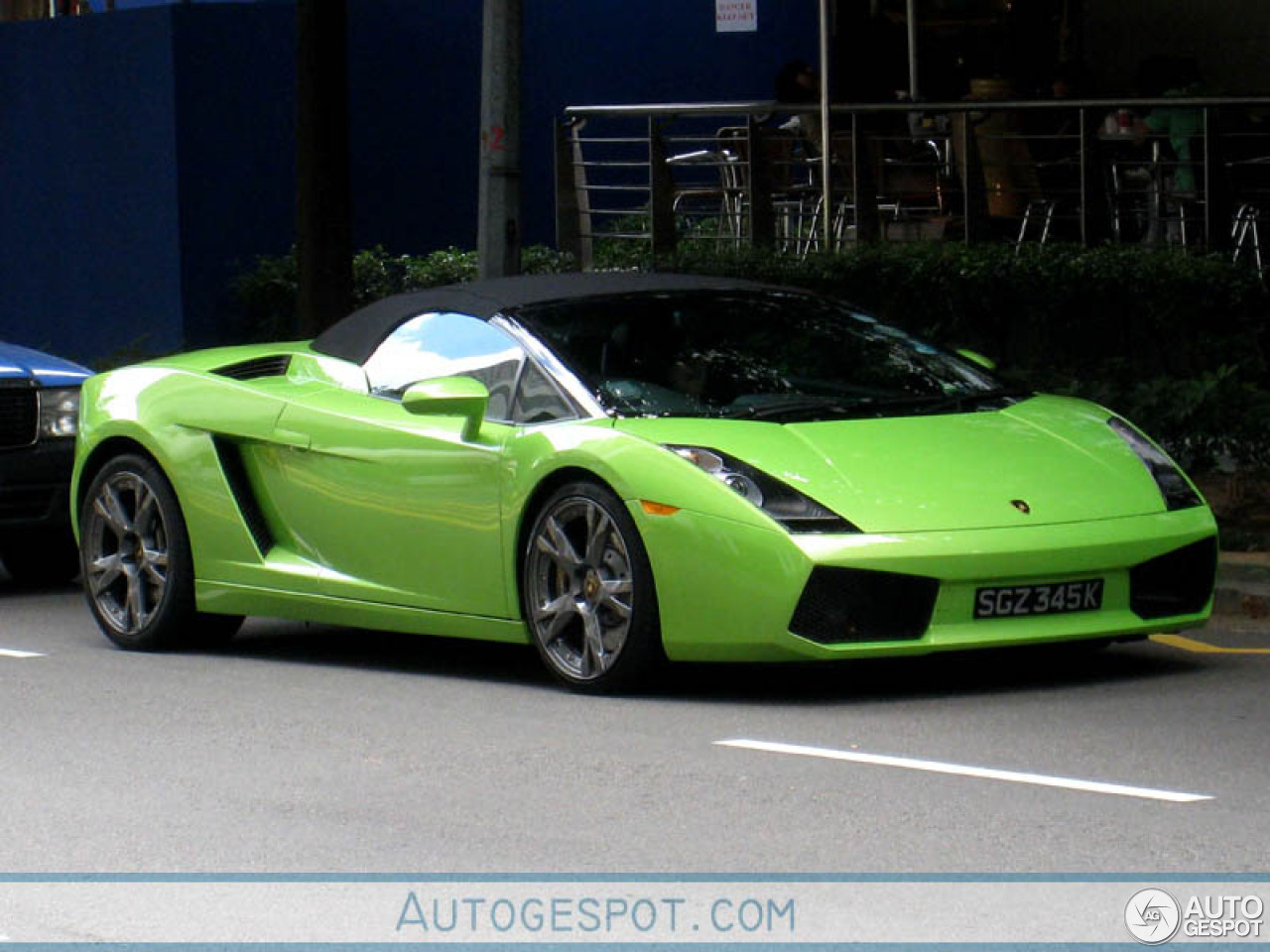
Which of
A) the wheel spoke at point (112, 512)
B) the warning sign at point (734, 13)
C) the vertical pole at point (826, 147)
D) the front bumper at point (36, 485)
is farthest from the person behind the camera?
the warning sign at point (734, 13)

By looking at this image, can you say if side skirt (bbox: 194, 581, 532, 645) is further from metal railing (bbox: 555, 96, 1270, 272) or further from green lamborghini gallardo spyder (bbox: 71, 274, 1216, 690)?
metal railing (bbox: 555, 96, 1270, 272)

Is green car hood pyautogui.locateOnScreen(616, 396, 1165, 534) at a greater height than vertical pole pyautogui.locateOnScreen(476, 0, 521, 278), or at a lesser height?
lesser

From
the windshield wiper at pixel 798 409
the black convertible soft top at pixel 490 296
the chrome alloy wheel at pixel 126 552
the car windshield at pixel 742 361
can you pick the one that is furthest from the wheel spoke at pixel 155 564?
the windshield wiper at pixel 798 409

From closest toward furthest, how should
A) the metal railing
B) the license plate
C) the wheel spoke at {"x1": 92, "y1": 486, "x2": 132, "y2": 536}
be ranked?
the license plate
the wheel spoke at {"x1": 92, "y1": 486, "x2": 132, "y2": 536}
the metal railing

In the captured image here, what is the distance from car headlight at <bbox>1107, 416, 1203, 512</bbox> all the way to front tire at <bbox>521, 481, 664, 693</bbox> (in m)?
1.70

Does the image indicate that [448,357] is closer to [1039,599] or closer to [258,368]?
[258,368]

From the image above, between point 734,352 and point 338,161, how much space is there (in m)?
7.81

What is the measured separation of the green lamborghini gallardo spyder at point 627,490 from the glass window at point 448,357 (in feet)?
0.04

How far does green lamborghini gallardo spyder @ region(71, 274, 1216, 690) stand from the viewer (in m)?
7.71

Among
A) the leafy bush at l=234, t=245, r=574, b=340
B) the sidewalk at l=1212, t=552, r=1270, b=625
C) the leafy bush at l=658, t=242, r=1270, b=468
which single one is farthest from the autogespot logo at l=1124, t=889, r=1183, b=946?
the leafy bush at l=234, t=245, r=574, b=340

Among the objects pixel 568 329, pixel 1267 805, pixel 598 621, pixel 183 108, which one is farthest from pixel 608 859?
pixel 183 108

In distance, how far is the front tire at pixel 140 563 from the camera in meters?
9.63

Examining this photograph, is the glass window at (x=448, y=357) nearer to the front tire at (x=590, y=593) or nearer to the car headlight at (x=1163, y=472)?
the front tire at (x=590, y=593)

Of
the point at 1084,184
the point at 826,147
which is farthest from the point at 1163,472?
the point at 826,147
